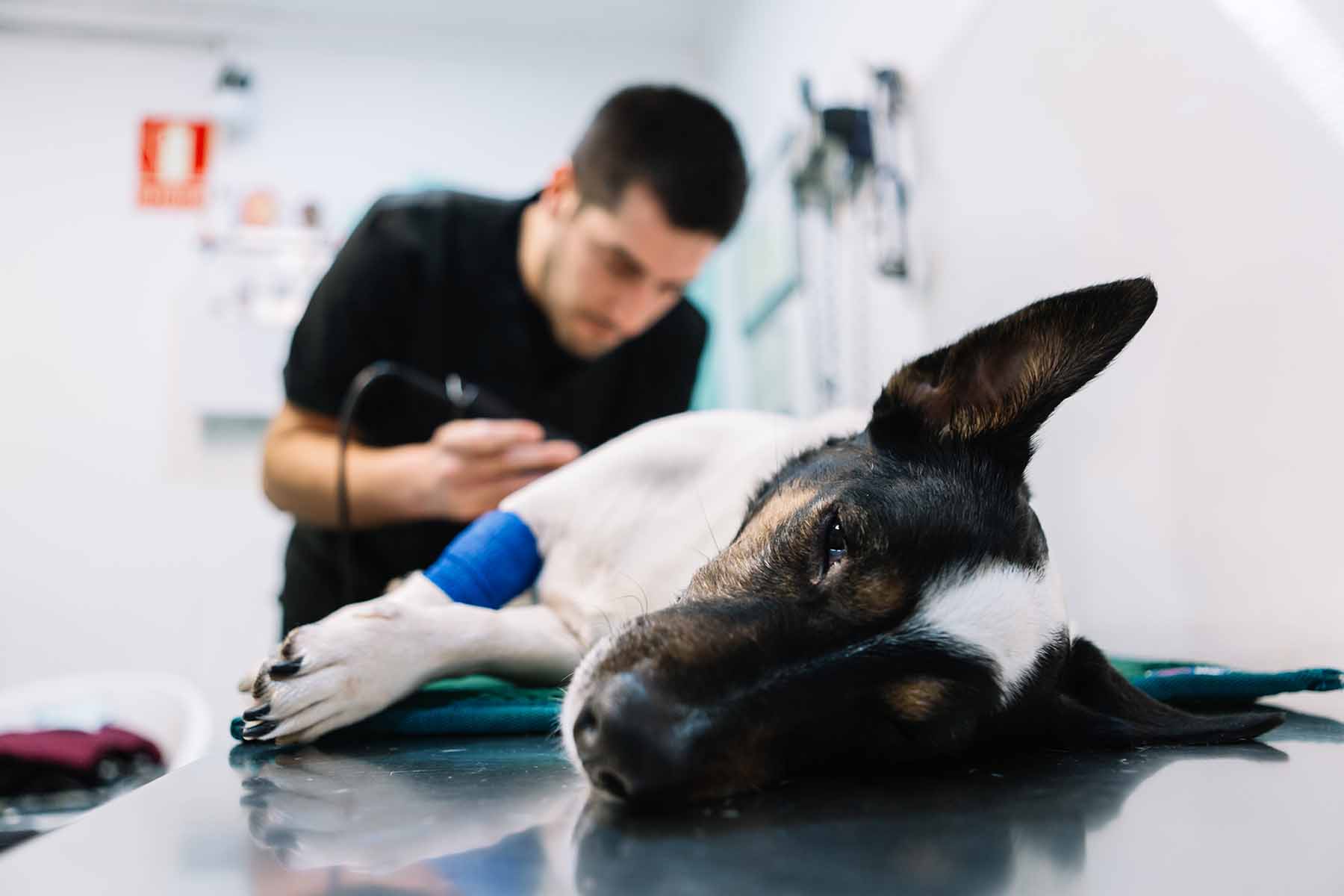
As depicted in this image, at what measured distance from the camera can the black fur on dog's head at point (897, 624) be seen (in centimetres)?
73

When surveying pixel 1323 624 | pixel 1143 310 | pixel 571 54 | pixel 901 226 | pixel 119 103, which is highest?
pixel 571 54

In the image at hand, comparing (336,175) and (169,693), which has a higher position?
(336,175)

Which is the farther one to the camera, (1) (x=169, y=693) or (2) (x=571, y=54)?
(2) (x=571, y=54)

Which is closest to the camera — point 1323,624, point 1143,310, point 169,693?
point 1143,310

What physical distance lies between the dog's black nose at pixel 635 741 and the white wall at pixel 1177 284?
3.31ft

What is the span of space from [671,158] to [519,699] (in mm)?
1456

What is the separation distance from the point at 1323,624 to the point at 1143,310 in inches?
24.5

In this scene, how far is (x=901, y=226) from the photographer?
2.57 metres

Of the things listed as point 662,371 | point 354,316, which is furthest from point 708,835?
point 662,371

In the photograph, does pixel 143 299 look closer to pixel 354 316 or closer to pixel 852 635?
pixel 354 316

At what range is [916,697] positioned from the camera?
2.83 ft

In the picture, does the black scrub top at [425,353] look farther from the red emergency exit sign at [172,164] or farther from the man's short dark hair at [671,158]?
the red emergency exit sign at [172,164]

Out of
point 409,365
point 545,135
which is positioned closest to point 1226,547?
point 409,365

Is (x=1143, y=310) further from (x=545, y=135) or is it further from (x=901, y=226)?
(x=545, y=135)
